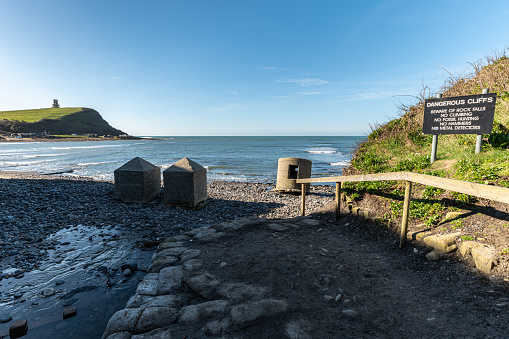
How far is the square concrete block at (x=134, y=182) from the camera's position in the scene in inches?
386

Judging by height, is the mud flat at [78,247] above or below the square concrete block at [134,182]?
below

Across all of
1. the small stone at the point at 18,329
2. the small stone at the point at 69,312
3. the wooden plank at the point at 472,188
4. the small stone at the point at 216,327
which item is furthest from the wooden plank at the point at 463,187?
the small stone at the point at 18,329

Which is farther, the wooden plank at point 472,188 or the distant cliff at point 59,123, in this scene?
the distant cliff at point 59,123

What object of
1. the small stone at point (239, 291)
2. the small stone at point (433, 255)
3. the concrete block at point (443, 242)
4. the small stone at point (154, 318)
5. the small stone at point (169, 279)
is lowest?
the small stone at point (169, 279)

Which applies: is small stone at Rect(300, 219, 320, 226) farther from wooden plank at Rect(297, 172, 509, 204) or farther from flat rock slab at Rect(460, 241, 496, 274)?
flat rock slab at Rect(460, 241, 496, 274)

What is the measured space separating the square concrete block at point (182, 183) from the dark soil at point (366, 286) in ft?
14.5

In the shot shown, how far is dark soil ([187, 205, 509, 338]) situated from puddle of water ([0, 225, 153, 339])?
5.40 feet

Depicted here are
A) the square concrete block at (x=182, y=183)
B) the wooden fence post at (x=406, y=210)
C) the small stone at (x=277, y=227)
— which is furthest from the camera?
the square concrete block at (x=182, y=183)

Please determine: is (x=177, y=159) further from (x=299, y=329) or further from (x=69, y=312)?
(x=299, y=329)

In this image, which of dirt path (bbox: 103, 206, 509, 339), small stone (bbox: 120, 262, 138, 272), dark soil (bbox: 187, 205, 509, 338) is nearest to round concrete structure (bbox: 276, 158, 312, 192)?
dark soil (bbox: 187, 205, 509, 338)

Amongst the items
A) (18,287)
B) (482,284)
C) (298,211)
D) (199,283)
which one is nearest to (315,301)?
(199,283)

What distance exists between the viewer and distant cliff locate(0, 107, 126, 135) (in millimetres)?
104375

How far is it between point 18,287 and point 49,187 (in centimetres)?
965

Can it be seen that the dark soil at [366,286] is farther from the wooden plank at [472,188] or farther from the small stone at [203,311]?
the wooden plank at [472,188]
